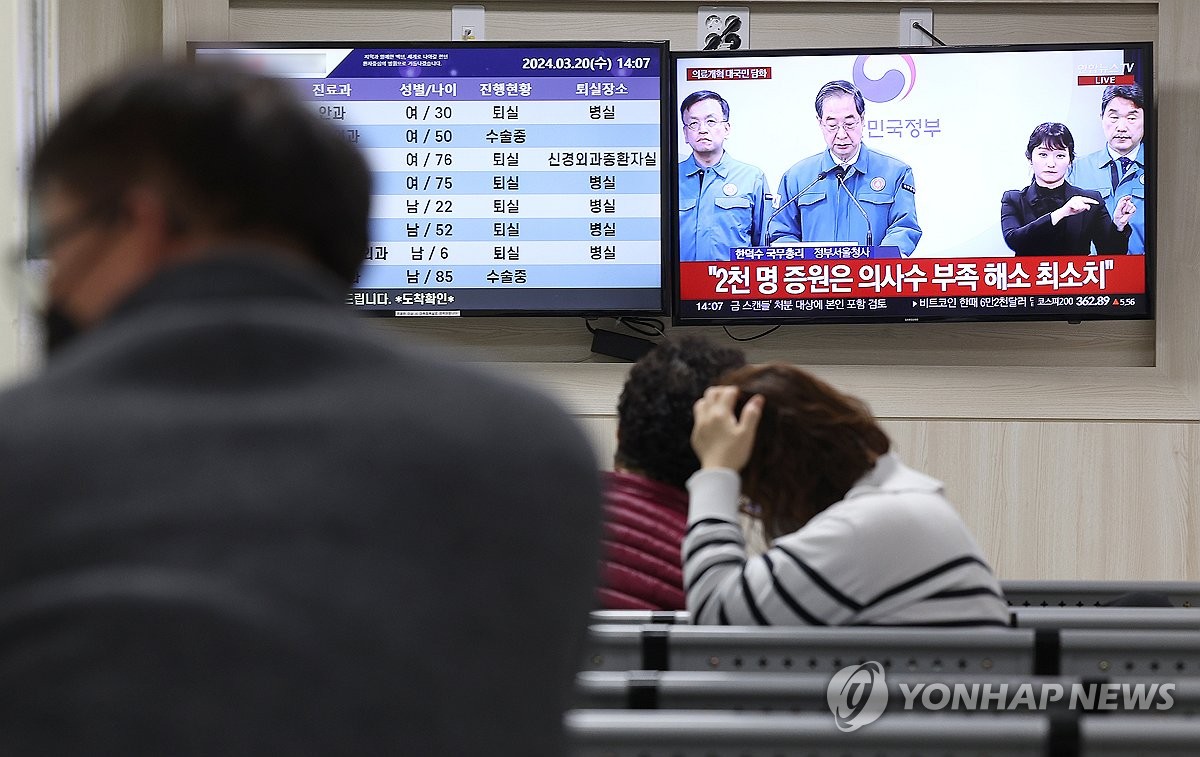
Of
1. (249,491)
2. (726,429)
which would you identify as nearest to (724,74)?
(726,429)

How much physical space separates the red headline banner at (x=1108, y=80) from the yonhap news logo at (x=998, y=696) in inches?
114

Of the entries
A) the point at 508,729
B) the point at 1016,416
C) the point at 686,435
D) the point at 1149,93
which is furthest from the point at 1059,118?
the point at 508,729

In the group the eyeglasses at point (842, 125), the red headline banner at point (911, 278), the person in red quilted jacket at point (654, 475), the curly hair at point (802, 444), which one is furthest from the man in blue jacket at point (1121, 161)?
the curly hair at point (802, 444)

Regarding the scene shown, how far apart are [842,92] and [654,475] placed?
6.78 ft

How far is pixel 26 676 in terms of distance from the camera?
0.51 m

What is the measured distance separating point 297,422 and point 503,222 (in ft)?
10.5

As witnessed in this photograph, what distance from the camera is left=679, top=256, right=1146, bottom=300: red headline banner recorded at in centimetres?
366

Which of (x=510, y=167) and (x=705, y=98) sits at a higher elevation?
(x=705, y=98)

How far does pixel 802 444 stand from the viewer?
66.5 inches

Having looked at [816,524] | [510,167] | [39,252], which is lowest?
[816,524]

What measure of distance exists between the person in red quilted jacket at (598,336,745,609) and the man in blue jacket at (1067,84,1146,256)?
6.51 feet

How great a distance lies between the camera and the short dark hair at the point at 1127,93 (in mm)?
3631

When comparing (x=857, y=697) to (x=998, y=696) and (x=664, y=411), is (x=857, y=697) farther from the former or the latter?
(x=664, y=411)

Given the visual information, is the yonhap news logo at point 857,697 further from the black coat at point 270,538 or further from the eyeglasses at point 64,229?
the eyeglasses at point 64,229
